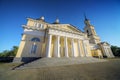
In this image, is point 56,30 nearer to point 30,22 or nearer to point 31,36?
point 31,36

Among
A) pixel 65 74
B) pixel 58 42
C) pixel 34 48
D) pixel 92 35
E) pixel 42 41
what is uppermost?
pixel 92 35

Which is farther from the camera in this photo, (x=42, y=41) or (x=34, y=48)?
(x=42, y=41)

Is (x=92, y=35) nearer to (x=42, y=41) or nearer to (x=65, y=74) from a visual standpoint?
(x=42, y=41)

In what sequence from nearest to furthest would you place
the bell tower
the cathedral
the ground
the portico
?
the ground → the cathedral → the portico → the bell tower

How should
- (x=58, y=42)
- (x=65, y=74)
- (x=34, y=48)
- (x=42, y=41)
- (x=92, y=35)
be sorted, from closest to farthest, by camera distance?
(x=65, y=74) → (x=58, y=42) → (x=34, y=48) → (x=42, y=41) → (x=92, y=35)

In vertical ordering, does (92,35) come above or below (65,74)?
above

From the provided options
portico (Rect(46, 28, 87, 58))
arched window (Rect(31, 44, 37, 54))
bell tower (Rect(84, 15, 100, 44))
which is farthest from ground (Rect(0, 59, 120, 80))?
bell tower (Rect(84, 15, 100, 44))

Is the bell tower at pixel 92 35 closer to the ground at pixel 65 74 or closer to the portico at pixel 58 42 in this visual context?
the portico at pixel 58 42

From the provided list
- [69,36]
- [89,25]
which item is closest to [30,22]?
[69,36]

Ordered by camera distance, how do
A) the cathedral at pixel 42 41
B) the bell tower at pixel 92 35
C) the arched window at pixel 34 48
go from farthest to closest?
the bell tower at pixel 92 35, the arched window at pixel 34 48, the cathedral at pixel 42 41

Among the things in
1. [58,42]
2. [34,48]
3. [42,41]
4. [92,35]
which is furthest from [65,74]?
[92,35]

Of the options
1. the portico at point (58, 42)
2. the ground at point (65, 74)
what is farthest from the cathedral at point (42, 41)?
the ground at point (65, 74)

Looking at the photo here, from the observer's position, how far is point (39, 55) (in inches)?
650

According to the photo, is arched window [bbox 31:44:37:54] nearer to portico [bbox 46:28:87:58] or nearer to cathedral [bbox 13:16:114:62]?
cathedral [bbox 13:16:114:62]
